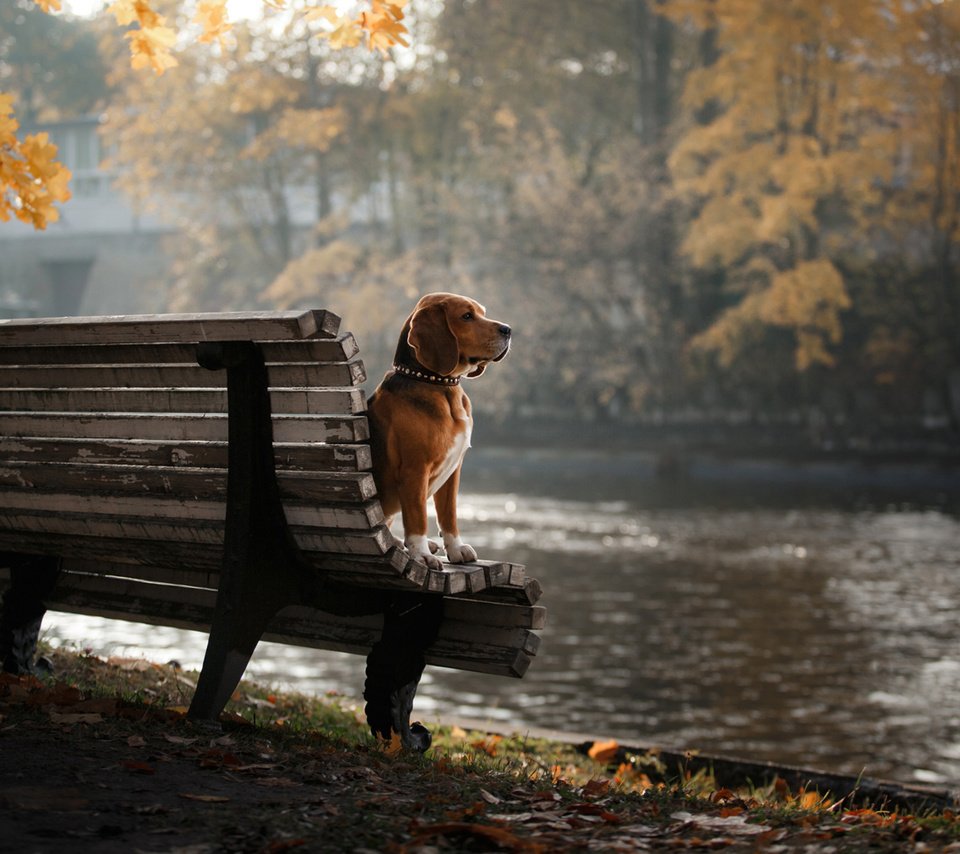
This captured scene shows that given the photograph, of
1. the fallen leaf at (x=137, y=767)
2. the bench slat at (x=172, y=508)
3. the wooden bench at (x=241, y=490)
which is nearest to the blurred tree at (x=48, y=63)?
the bench slat at (x=172, y=508)

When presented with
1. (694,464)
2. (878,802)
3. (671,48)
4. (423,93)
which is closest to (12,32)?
(423,93)

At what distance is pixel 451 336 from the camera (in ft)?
14.3

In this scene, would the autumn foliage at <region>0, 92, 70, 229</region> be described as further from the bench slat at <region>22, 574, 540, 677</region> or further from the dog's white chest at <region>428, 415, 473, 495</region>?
the dog's white chest at <region>428, 415, 473, 495</region>

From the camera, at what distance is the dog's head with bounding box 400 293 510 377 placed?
432cm

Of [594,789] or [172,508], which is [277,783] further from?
[172,508]

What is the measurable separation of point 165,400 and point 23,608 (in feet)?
4.69

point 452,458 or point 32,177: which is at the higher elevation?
point 32,177

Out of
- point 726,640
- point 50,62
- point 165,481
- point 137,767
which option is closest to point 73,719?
point 137,767

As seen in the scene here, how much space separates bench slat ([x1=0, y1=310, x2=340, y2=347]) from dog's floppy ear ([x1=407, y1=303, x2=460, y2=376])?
517 mm

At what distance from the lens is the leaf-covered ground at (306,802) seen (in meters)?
3.16

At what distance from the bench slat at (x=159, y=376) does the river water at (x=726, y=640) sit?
94.7 inches

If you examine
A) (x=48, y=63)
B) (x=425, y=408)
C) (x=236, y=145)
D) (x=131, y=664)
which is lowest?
(x=131, y=664)

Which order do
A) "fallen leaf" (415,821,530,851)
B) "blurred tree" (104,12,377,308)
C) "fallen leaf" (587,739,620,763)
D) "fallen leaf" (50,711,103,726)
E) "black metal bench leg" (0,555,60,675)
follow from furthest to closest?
"blurred tree" (104,12,377,308), "fallen leaf" (587,739,620,763), "black metal bench leg" (0,555,60,675), "fallen leaf" (50,711,103,726), "fallen leaf" (415,821,530,851)

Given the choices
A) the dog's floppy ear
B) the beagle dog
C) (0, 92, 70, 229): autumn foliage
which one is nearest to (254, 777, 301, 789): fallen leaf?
the beagle dog
